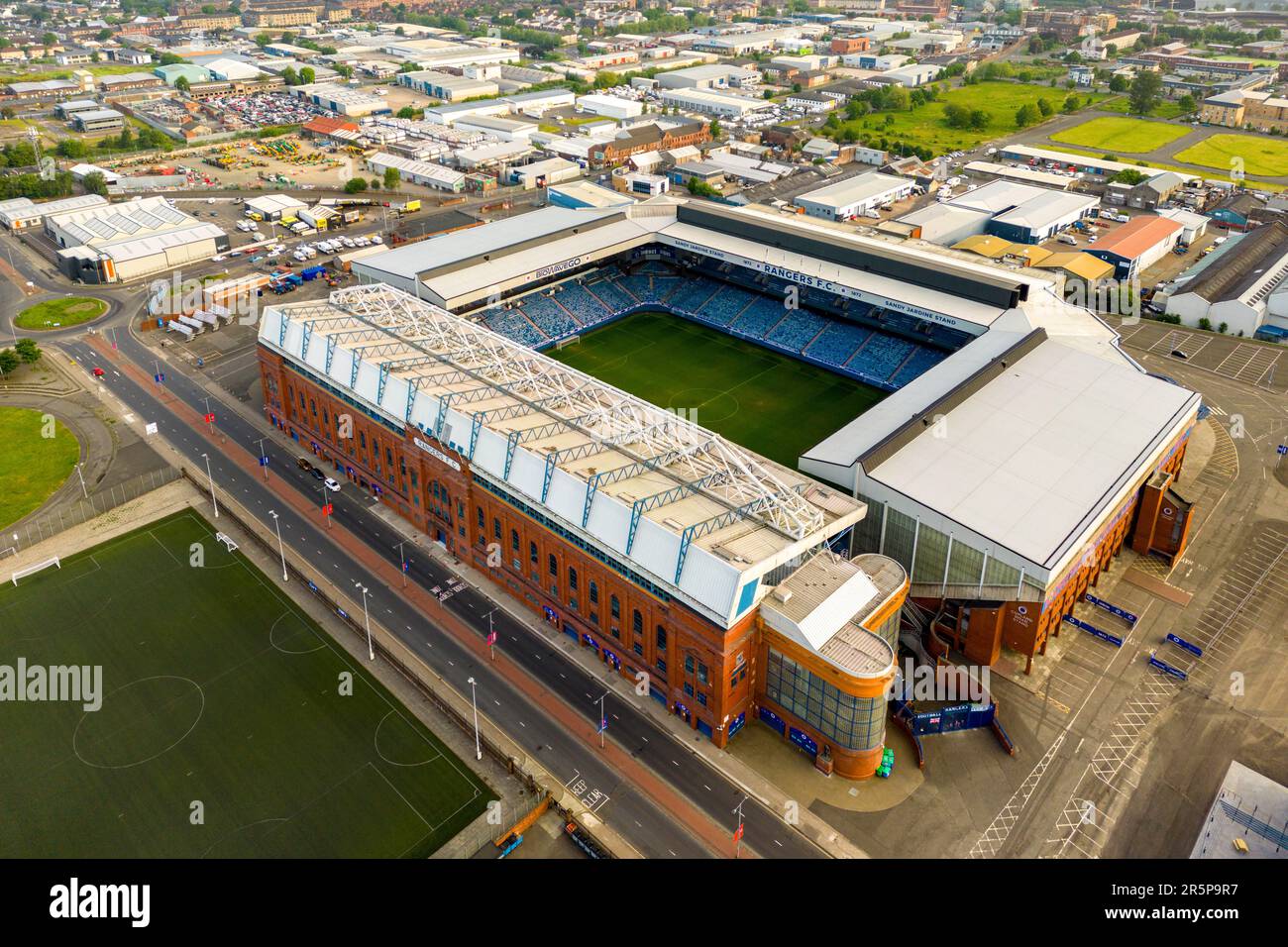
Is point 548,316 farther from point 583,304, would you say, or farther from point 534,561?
point 534,561

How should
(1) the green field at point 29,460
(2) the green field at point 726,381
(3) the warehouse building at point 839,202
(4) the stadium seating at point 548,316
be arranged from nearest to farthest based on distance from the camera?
(1) the green field at point 29,460 < (2) the green field at point 726,381 < (4) the stadium seating at point 548,316 < (3) the warehouse building at point 839,202

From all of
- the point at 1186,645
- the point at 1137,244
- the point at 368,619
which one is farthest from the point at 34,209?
the point at 1137,244

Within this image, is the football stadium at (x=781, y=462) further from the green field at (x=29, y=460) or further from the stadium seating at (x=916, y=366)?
the green field at (x=29, y=460)

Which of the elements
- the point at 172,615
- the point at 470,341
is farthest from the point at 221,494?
the point at 470,341

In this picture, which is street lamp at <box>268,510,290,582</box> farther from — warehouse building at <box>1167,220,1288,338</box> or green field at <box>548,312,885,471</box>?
warehouse building at <box>1167,220,1288,338</box>

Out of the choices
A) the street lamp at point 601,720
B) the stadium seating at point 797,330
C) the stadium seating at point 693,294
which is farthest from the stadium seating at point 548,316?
the street lamp at point 601,720

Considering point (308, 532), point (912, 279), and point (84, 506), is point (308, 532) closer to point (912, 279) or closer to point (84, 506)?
point (84, 506)

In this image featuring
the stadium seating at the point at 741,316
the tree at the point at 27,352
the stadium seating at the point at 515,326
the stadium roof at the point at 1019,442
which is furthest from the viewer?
the stadium seating at the point at 515,326

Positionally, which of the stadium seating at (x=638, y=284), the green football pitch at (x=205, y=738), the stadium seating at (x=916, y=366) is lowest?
the green football pitch at (x=205, y=738)
